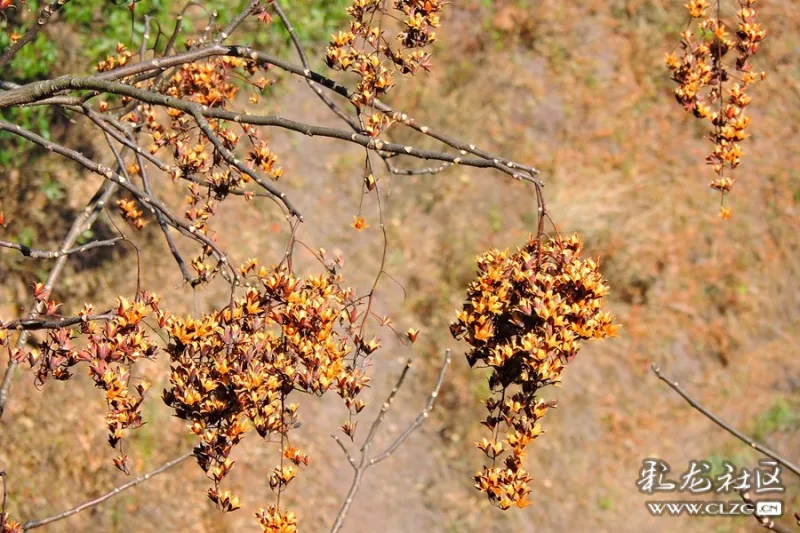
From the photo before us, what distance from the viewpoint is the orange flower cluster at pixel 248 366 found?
72.3 inches

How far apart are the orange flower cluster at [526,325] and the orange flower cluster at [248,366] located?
0.43 meters

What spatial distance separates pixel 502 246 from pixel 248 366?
5867 millimetres

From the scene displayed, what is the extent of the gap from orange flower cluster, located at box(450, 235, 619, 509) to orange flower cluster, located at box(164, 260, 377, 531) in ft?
1.40

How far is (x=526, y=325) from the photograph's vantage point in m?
2.00

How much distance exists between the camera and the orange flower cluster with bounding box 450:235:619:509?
1928 millimetres

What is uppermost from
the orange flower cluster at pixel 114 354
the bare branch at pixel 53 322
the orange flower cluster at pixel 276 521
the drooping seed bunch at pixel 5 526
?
the bare branch at pixel 53 322

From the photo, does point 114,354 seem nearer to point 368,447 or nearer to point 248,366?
point 248,366

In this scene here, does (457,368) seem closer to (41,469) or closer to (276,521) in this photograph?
(41,469)

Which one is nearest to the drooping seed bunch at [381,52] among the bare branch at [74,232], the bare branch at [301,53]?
the bare branch at [301,53]

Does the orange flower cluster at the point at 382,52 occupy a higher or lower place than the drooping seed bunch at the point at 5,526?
higher

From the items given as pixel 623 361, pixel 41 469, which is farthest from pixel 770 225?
pixel 41 469

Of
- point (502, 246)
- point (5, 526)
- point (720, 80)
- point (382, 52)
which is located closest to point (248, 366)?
point (5, 526)

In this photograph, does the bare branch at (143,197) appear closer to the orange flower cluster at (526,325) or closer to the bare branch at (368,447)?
the orange flower cluster at (526,325)

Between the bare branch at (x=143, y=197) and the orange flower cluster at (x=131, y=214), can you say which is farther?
the orange flower cluster at (x=131, y=214)
